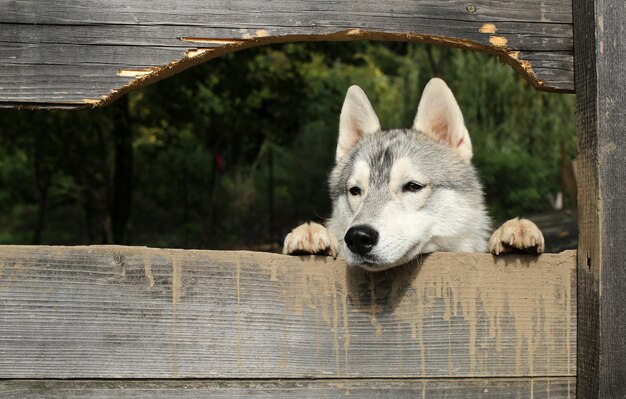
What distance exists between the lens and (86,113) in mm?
9875

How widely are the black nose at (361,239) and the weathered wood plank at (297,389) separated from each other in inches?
20.4

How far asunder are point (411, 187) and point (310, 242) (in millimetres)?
1110

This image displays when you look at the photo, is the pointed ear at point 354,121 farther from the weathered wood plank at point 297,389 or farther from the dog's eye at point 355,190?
the weathered wood plank at point 297,389

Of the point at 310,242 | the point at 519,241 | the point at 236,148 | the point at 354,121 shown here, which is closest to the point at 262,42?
the point at 310,242

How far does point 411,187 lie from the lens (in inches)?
147

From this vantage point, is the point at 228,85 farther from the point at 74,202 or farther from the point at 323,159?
the point at 74,202

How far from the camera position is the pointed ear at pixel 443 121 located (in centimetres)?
390

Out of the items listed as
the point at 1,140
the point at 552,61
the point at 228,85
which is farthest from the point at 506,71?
the point at 552,61

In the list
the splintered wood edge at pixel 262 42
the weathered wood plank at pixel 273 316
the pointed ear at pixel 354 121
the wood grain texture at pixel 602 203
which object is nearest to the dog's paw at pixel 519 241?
the weathered wood plank at pixel 273 316

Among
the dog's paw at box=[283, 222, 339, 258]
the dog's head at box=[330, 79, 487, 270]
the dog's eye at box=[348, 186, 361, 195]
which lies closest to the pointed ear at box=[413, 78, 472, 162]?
the dog's head at box=[330, 79, 487, 270]

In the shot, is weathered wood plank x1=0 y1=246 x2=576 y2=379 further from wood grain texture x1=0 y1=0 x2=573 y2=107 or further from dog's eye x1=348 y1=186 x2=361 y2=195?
dog's eye x1=348 y1=186 x2=361 y2=195

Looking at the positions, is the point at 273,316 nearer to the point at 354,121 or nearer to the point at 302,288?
the point at 302,288

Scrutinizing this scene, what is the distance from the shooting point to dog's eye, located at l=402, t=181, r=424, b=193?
3.71 metres

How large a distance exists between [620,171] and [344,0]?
1.20 metres
